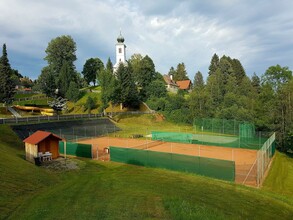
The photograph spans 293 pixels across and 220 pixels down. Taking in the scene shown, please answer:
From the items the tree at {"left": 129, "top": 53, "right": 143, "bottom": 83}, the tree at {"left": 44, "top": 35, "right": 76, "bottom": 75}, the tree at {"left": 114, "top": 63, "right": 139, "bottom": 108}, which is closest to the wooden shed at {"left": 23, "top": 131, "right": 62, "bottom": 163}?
the tree at {"left": 114, "top": 63, "right": 139, "bottom": 108}

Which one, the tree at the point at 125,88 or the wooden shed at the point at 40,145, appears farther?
the tree at the point at 125,88

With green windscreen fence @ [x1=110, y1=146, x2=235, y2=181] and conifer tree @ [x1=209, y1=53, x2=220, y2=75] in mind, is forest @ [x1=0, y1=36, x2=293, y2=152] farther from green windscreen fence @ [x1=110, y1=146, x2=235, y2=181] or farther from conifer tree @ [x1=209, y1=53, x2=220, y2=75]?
green windscreen fence @ [x1=110, y1=146, x2=235, y2=181]

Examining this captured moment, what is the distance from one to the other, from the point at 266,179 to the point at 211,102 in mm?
37315

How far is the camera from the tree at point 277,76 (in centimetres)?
4431

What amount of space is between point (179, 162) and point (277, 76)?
1416 inches

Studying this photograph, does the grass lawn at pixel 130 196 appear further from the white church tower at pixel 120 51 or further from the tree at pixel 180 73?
the tree at pixel 180 73

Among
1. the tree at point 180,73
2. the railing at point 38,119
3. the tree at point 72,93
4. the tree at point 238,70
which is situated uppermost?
the tree at point 180,73

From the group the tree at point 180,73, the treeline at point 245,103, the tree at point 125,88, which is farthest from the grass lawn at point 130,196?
the tree at point 180,73

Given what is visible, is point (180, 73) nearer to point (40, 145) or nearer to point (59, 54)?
point (59, 54)

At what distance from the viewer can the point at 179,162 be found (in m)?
18.9

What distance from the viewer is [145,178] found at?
16.0 meters

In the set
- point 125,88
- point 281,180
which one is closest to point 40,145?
point 281,180

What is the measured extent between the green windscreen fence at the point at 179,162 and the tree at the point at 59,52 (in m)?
60.3

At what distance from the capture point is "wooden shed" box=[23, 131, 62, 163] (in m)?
19.9
